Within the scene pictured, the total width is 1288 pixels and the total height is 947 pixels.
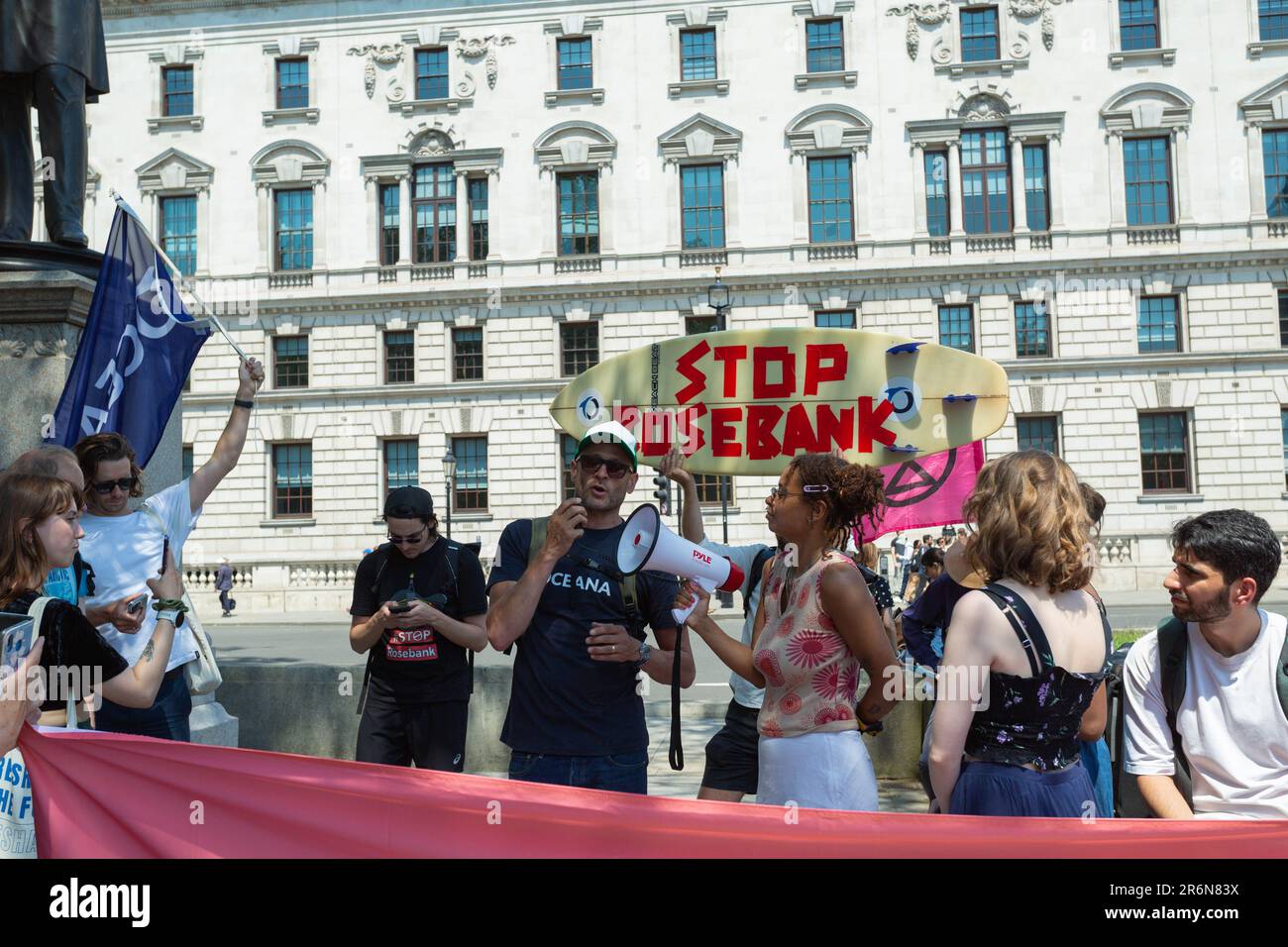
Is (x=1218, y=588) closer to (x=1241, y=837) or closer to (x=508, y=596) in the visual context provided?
(x=1241, y=837)

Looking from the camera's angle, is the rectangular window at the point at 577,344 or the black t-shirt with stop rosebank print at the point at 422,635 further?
the rectangular window at the point at 577,344

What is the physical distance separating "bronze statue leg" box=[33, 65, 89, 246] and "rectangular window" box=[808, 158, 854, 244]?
2896 centimetres

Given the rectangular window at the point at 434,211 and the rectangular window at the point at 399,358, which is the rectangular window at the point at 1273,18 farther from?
the rectangular window at the point at 399,358

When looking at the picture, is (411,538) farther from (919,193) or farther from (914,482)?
(919,193)

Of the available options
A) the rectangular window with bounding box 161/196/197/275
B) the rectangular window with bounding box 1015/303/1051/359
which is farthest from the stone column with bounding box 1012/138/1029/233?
the rectangular window with bounding box 161/196/197/275

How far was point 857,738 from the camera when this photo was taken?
11.3 ft

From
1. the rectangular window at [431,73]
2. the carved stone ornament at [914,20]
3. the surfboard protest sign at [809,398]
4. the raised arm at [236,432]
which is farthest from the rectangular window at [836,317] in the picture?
the raised arm at [236,432]

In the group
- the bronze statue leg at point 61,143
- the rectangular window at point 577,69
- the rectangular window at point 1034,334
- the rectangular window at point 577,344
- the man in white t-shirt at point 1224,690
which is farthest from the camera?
the rectangular window at point 577,344

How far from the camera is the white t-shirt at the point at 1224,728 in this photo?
2955 millimetres

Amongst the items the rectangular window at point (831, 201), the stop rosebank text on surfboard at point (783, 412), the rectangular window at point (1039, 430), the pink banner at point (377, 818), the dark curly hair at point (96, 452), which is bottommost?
the pink banner at point (377, 818)

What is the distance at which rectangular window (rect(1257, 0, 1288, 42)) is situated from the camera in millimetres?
31984

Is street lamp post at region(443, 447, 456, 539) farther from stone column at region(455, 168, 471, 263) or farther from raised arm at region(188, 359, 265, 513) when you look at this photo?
raised arm at region(188, 359, 265, 513)

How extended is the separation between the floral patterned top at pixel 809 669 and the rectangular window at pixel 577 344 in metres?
31.8
